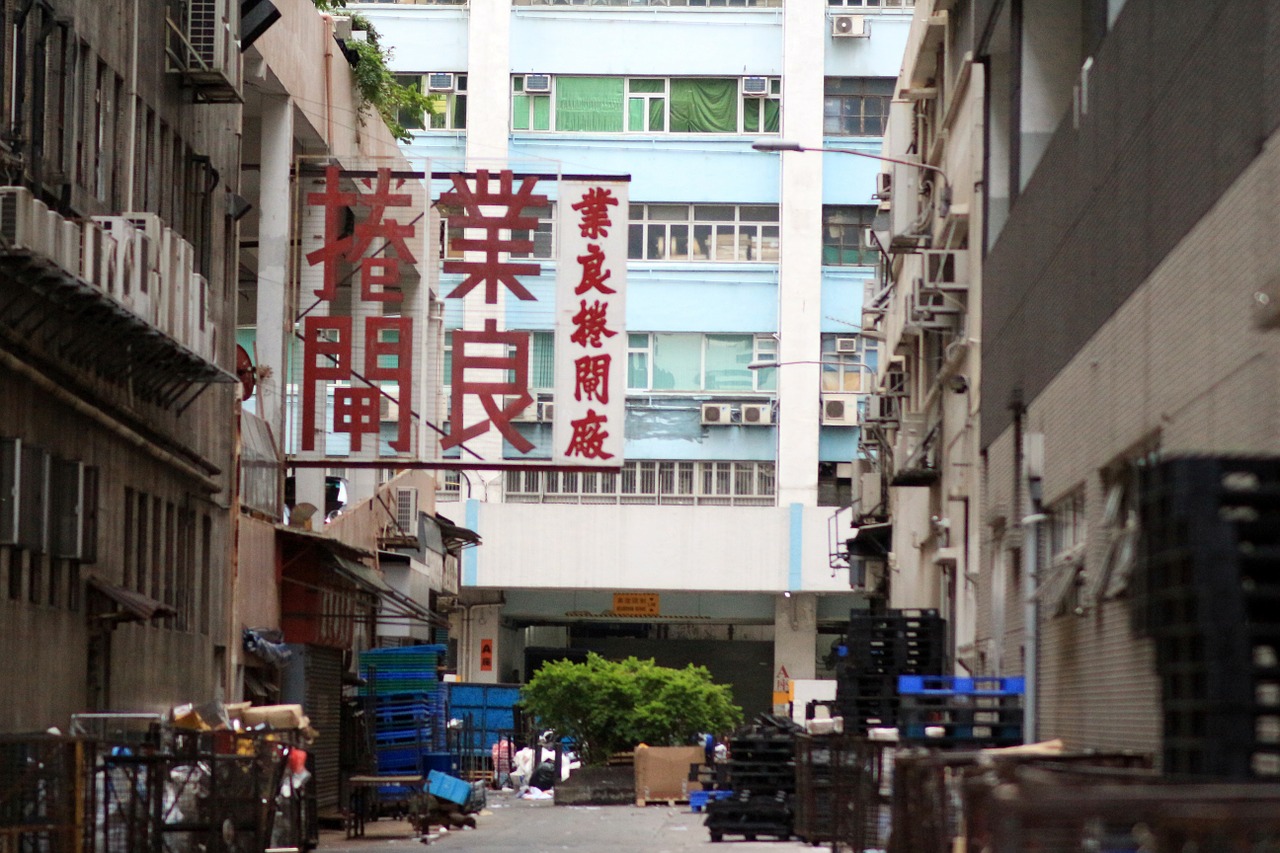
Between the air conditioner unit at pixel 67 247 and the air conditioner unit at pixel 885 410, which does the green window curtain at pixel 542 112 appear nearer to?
the air conditioner unit at pixel 885 410

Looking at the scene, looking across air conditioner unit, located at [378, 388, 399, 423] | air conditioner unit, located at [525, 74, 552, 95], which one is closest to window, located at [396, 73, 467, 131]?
air conditioner unit, located at [525, 74, 552, 95]

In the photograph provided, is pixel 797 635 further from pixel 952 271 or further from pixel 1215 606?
pixel 1215 606

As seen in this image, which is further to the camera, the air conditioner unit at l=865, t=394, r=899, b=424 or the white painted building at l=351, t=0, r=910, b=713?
the white painted building at l=351, t=0, r=910, b=713

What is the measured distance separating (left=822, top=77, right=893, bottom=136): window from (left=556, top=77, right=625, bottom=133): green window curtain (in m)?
5.58

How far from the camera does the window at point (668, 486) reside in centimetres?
5231

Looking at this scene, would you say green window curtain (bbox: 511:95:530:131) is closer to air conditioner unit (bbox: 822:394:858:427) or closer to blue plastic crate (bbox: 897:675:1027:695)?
air conditioner unit (bbox: 822:394:858:427)

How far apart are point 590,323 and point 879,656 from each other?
5.41 m

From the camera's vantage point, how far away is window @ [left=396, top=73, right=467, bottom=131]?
2066 inches

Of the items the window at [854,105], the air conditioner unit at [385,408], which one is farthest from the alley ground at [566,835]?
the window at [854,105]

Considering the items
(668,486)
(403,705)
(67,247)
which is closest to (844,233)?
(668,486)

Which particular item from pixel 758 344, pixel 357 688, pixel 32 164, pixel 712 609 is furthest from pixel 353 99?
pixel 712 609

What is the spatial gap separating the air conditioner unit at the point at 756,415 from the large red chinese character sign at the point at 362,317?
26.4 m

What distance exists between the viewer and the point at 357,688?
3247 cm

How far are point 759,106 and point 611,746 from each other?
20188mm
